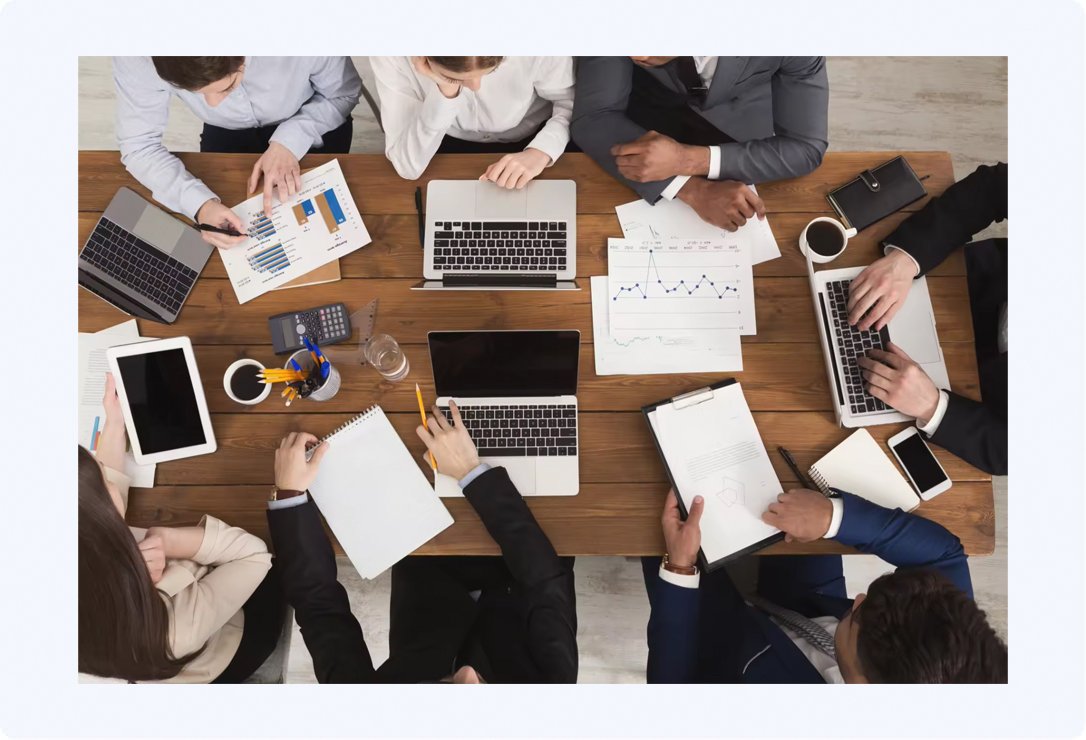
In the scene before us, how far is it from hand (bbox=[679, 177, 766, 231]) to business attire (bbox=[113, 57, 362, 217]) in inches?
41.3

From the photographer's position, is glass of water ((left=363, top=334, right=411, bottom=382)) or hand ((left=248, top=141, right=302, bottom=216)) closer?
glass of water ((left=363, top=334, right=411, bottom=382))

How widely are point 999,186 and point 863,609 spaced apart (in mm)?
1087

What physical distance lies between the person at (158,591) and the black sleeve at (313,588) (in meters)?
0.09

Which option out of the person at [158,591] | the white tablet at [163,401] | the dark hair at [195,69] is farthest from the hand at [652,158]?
the person at [158,591]

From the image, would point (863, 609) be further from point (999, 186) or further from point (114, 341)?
point (114, 341)

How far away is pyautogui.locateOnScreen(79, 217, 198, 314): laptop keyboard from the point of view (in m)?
1.57

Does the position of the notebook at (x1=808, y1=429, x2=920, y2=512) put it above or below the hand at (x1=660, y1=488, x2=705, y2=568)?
above

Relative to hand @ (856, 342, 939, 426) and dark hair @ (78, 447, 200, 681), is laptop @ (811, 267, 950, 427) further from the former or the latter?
dark hair @ (78, 447, 200, 681)

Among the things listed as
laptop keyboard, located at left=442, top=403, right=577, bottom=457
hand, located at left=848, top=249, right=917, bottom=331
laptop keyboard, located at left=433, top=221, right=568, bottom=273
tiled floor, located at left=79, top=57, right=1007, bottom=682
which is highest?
tiled floor, located at left=79, top=57, right=1007, bottom=682

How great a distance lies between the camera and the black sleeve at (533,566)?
56.1 inches

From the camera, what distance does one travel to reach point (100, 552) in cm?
127

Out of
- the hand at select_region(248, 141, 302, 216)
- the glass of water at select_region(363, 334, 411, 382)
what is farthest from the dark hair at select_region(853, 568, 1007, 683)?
the hand at select_region(248, 141, 302, 216)

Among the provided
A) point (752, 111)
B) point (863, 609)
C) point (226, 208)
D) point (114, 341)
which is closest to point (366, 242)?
point (226, 208)

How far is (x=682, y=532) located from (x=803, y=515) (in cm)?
27
